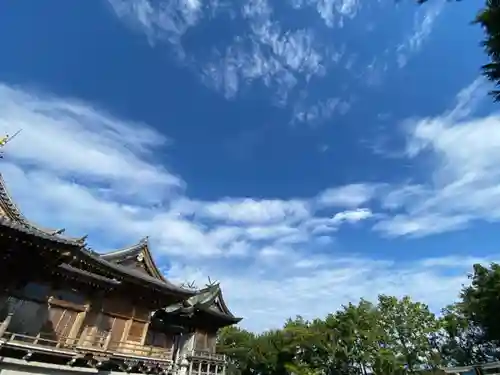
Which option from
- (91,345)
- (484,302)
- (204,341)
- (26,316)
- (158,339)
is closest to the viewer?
(26,316)

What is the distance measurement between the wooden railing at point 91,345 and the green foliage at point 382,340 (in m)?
26.9

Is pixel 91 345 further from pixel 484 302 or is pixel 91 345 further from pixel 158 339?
pixel 484 302

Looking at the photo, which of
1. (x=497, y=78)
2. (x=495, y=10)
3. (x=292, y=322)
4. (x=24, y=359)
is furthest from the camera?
(x=292, y=322)

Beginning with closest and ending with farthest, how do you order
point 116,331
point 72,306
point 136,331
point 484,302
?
point 72,306 < point 116,331 < point 136,331 < point 484,302

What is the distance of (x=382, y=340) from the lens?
50.6 meters

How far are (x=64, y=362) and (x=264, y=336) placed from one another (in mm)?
34593

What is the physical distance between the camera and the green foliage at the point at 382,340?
42.7m

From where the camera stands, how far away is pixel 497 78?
10.4 m

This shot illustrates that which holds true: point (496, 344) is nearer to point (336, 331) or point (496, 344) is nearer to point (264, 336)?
point (336, 331)

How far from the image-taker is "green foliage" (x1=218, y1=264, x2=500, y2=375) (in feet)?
140

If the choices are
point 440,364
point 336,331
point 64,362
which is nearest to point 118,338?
point 64,362

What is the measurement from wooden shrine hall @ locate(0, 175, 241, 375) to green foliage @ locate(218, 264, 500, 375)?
2287cm

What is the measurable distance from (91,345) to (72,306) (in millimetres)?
2295

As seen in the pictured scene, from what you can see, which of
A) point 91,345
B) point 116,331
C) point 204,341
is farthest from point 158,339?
point 91,345
